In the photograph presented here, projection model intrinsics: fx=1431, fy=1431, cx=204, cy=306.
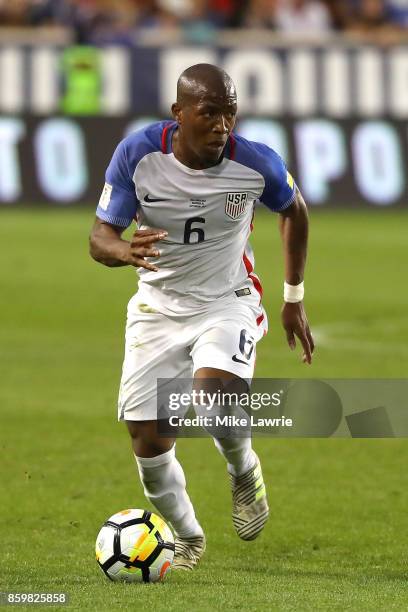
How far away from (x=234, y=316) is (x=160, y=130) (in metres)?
0.86

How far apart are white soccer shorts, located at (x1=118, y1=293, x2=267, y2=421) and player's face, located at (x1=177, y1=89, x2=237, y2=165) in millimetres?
730

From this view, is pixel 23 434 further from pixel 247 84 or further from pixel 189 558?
pixel 247 84

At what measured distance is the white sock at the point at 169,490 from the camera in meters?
6.02

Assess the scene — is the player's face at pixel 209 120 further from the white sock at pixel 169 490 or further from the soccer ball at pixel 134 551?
the soccer ball at pixel 134 551

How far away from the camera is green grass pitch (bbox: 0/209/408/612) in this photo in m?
5.50

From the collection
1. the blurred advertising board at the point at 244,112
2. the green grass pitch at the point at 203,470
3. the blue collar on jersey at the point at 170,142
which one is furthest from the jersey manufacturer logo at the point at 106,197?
the blurred advertising board at the point at 244,112

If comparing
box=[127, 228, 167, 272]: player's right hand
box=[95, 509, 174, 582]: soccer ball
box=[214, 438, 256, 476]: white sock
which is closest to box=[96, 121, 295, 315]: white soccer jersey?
box=[127, 228, 167, 272]: player's right hand

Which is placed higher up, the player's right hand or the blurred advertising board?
the player's right hand

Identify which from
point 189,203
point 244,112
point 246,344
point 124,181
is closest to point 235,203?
point 189,203

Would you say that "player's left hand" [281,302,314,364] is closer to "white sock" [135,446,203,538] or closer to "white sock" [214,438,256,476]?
"white sock" [214,438,256,476]

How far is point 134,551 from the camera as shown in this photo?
5.62 metres

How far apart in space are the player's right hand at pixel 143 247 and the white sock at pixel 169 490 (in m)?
0.92

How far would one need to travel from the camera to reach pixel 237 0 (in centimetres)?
2434

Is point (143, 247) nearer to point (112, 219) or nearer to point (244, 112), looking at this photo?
point (112, 219)
